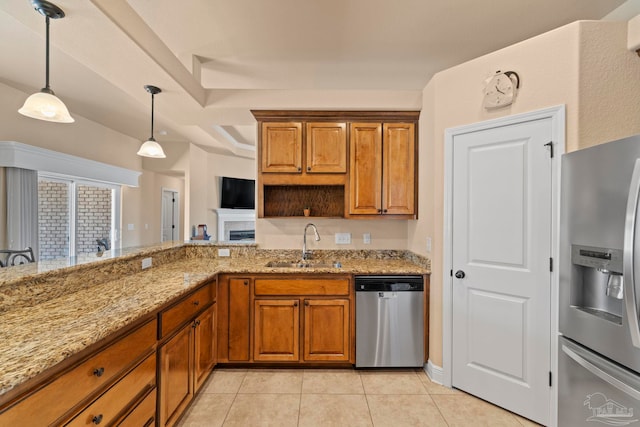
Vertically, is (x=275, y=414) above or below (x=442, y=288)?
below

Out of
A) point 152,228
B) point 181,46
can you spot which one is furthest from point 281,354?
point 152,228

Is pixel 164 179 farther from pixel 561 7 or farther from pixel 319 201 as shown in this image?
pixel 561 7

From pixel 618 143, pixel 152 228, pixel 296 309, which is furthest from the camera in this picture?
pixel 152 228

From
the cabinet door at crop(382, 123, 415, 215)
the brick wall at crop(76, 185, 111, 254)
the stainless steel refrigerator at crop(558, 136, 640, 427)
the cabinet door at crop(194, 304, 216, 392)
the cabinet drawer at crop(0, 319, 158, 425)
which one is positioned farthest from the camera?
the brick wall at crop(76, 185, 111, 254)

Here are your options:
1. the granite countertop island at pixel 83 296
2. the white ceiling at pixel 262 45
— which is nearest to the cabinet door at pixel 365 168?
the white ceiling at pixel 262 45

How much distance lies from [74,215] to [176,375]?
4.84 m

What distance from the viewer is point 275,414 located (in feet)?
6.89

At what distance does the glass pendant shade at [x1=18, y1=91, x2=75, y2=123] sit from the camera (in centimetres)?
188

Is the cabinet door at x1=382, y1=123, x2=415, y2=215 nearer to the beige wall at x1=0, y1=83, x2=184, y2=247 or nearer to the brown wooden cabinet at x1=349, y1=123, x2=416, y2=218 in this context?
the brown wooden cabinet at x1=349, y1=123, x2=416, y2=218

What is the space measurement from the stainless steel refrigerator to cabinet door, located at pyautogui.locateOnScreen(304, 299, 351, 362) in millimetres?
1497

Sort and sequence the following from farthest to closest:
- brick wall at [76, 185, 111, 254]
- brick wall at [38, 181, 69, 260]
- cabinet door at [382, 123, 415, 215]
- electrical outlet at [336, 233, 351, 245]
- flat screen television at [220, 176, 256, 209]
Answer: flat screen television at [220, 176, 256, 209], brick wall at [76, 185, 111, 254], brick wall at [38, 181, 69, 260], electrical outlet at [336, 233, 351, 245], cabinet door at [382, 123, 415, 215]

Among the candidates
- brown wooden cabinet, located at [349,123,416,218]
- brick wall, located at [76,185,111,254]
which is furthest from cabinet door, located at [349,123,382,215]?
brick wall, located at [76,185,111,254]

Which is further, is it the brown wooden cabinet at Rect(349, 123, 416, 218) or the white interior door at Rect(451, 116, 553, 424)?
the brown wooden cabinet at Rect(349, 123, 416, 218)

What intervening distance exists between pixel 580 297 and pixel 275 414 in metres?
2.06
